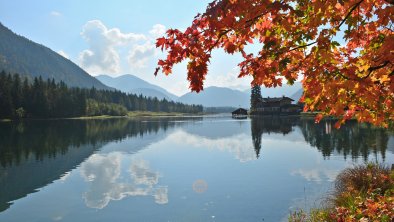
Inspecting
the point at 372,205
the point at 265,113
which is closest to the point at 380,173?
the point at 372,205

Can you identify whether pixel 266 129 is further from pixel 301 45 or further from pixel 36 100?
pixel 36 100

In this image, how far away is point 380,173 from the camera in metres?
16.5

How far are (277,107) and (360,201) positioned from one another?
137453mm

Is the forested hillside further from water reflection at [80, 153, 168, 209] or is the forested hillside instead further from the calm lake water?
water reflection at [80, 153, 168, 209]

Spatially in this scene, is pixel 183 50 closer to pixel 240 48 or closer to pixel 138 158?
pixel 240 48

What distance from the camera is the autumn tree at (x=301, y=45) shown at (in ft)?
19.5

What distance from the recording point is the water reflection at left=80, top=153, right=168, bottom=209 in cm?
2094

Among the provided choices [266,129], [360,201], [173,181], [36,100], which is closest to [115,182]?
[173,181]

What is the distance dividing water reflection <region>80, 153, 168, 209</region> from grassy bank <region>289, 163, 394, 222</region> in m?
9.53

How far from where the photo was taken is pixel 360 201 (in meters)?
12.6

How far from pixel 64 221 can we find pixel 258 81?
555 inches

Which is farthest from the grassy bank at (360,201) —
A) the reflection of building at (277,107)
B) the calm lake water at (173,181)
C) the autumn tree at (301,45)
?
the reflection of building at (277,107)

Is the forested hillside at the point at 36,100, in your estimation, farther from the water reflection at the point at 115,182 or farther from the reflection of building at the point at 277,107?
the water reflection at the point at 115,182

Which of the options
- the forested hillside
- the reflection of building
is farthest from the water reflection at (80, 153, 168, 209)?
the reflection of building
